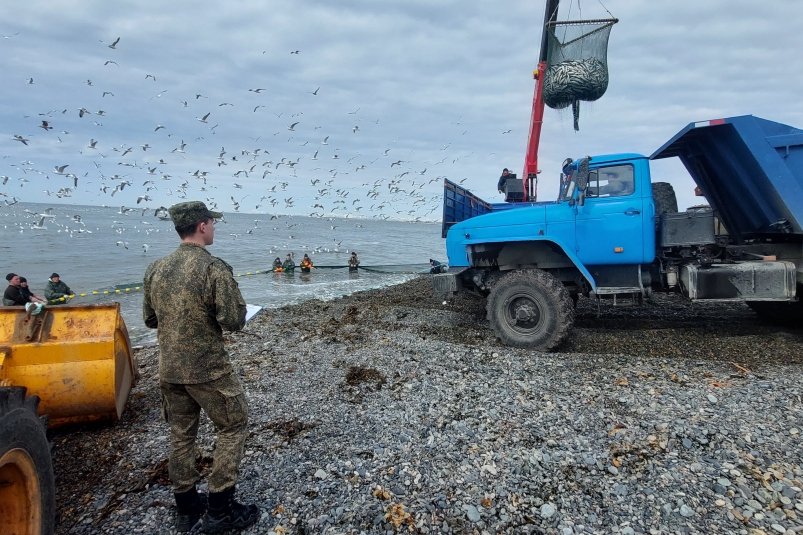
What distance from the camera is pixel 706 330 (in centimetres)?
744

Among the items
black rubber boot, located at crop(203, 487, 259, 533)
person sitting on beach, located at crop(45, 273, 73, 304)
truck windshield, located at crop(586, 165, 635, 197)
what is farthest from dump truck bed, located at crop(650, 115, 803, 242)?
person sitting on beach, located at crop(45, 273, 73, 304)

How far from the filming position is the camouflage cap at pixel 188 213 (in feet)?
9.65

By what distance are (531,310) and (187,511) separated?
16.6 ft

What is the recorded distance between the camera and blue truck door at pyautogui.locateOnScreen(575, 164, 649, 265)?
6.47 m

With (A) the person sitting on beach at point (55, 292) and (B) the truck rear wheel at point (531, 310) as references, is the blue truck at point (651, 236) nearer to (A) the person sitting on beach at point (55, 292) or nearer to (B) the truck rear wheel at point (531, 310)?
(B) the truck rear wheel at point (531, 310)

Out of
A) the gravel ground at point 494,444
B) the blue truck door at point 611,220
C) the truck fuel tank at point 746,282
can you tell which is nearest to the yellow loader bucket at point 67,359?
the gravel ground at point 494,444

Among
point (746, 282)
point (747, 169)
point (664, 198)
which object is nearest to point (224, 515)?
point (746, 282)

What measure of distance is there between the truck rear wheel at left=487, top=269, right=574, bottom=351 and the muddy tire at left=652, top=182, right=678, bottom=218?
204cm

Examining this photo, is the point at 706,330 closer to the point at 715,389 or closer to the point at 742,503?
the point at 715,389

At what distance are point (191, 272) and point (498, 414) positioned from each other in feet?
10.1

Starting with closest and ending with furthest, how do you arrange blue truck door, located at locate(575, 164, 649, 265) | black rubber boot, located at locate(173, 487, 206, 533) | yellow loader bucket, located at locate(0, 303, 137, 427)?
black rubber boot, located at locate(173, 487, 206, 533)
yellow loader bucket, located at locate(0, 303, 137, 427)
blue truck door, located at locate(575, 164, 649, 265)

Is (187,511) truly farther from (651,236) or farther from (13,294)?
(13,294)

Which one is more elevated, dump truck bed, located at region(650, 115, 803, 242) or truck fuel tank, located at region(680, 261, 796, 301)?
dump truck bed, located at region(650, 115, 803, 242)

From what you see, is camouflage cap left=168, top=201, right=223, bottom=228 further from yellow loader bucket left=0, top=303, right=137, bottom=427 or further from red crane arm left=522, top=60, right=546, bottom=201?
red crane arm left=522, top=60, right=546, bottom=201
